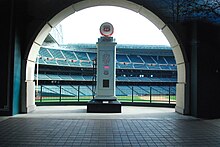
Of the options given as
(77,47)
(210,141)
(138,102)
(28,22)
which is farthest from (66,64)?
(210,141)

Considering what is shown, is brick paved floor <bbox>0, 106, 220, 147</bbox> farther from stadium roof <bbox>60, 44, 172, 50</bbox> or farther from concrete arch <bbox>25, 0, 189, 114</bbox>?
stadium roof <bbox>60, 44, 172, 50</bbox>

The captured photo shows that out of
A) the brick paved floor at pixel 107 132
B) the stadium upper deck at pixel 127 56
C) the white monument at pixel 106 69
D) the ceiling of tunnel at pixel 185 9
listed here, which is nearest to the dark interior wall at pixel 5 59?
the brick paved floor at pixel 107 132

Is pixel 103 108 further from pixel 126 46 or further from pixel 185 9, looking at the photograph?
pixel 126 46

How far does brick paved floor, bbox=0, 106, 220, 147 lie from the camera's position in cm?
594

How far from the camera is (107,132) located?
701 centimetres

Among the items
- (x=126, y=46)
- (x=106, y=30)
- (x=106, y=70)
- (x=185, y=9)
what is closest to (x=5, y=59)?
(x=106, y=70)

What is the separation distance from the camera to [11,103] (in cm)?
977

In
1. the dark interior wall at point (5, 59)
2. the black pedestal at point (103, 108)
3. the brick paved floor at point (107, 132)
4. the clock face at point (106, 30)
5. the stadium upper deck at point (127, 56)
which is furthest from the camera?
the stadium upper deck at point (127, 56)

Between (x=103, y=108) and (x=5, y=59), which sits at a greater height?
(x=5, y=59)

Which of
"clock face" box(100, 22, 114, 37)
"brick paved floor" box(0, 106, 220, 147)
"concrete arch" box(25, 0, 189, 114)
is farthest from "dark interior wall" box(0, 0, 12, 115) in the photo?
"clock face" box(100, 22, 114, 37)

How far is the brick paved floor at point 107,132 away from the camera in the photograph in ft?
19.5

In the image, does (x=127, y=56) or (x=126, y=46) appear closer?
(x=127, y=56)

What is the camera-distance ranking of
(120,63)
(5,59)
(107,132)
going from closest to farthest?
(107,132) → (5,59) → (120,63)

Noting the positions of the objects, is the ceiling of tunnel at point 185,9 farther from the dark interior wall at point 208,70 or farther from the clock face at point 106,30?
the clock face at point 106,30
